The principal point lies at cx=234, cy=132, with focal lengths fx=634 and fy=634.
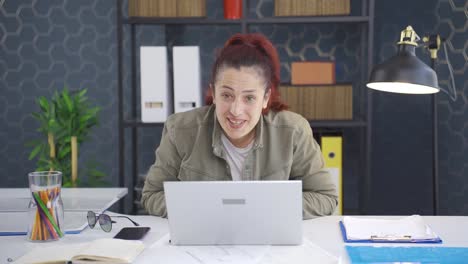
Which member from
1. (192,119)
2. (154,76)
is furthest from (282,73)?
(192,119)

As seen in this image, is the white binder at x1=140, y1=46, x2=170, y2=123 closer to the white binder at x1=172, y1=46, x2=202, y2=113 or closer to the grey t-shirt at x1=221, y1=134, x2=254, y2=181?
the white binder at x1=172, y1=46, x2=202, y2=113

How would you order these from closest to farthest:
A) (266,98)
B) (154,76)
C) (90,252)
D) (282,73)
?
(90,252)
(266,98)
(154,76)
(282,73)

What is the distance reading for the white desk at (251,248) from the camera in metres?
1.45

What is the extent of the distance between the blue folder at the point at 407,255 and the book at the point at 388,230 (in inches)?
2.9

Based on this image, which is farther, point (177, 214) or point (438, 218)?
point (438, 218)

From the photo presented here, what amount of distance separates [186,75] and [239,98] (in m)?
0.97

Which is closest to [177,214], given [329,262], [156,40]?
[329,262]

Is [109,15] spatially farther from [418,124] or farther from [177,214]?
[177,214]

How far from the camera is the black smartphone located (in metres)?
1.64

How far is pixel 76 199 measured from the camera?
81.8 inches

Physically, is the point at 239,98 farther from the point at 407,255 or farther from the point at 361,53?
the point at 361,53

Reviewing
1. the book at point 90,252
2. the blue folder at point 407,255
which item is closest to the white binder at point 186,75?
the book at point 90,252

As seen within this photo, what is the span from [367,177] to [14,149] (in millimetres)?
1836

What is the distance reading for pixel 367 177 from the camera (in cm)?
293
